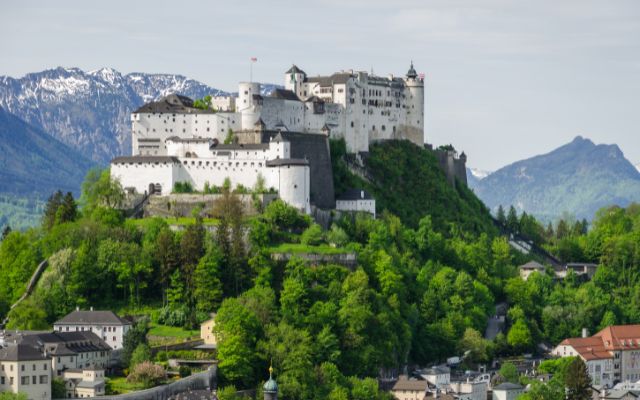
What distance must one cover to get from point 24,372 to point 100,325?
11.1 meters

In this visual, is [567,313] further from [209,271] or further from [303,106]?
[209,271]

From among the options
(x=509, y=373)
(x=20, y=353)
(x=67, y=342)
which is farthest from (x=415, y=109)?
(x=20, y=353)

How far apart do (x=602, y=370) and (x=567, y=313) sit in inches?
299

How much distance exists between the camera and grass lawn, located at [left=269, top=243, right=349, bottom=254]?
88.9 meters

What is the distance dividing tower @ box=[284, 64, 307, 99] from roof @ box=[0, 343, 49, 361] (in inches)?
1793

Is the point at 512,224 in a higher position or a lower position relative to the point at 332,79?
lower

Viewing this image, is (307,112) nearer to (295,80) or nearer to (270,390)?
(295,80)

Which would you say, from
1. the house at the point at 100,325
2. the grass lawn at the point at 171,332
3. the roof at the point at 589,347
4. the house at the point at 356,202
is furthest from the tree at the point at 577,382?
the house at the point at 100,325

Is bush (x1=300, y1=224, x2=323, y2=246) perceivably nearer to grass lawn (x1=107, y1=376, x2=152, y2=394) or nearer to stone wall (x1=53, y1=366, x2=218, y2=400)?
stone wall (x1=53, y1=366, x2=218, y2=400)

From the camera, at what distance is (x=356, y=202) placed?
10206cm

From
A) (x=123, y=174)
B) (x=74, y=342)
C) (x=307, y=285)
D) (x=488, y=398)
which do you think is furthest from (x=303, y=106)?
(x=74, y=342)

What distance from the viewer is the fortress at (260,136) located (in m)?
95.3

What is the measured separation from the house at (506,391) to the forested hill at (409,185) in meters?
23.2

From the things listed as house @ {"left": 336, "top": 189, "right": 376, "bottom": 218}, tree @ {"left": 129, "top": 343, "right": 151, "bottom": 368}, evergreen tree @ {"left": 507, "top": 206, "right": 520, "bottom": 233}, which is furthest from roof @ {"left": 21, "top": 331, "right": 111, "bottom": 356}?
evergreen tree @ {"left": 507, "top": 206, "right": 520, "bottom": 233}
